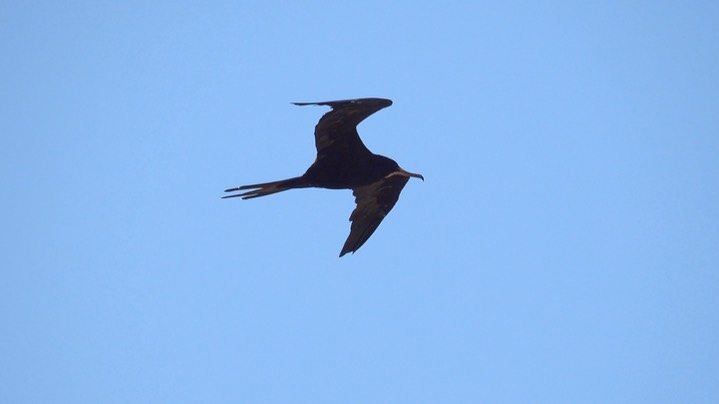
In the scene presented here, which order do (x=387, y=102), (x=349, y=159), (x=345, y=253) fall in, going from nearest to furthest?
1. (x=387, y=102)
2. (x=349, y=159)
3. (x=345, y=253)

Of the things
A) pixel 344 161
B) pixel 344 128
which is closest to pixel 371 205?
pixel 344 161

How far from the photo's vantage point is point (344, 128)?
12.4m

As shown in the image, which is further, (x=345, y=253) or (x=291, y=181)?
(x=345, y=253)

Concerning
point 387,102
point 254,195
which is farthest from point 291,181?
point 387,102

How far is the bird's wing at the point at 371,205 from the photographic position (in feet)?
44.8

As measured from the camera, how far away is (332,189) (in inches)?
510

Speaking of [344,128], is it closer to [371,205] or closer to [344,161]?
[344,161]

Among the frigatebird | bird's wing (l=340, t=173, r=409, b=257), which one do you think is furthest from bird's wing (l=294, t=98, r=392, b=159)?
bird's wing (l=340, t=173, r=409, b=257)

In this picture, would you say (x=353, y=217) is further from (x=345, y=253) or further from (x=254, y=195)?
(x=254, y=195)

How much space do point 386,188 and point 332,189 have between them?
98 centimetres

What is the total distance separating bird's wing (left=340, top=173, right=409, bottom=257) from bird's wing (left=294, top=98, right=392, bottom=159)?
1.05 meters

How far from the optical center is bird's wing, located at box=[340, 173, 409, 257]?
538 inches

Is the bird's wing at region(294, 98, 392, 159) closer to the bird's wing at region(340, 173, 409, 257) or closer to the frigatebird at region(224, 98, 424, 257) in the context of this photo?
the frigatebird at region(224, 98, 424, 257)

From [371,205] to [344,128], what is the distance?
1.65 meters
